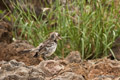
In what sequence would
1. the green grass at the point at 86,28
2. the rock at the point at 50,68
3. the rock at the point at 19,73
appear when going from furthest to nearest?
1. the green grass at the point at 86,28
2. the rock at the point at 50,68
3. the rock at the point at 19,73

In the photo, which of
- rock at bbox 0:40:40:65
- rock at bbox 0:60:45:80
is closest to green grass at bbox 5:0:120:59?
rock at bbox 0:40:40:65

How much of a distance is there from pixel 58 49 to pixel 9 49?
2.06m

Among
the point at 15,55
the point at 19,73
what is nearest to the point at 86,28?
the point at 15,55

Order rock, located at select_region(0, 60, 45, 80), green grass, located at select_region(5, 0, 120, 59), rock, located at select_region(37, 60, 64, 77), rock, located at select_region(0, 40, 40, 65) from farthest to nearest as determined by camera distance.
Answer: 1. green grass, located at select_region(5, 0, 120, 59)
2. rock, located at select_region(0, 40, 40, 65)
3. rock, located at select_region(37, 60, 64, 77)
4. rock, located at select_region(0, 60, 45, 80)

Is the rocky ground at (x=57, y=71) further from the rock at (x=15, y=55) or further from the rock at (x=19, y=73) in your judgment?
the rock at (x=15, y=55)

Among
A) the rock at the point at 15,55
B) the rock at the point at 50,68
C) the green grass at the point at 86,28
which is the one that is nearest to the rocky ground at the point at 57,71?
the rock at the point at 50,68

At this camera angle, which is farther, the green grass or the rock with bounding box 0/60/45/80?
the green grass

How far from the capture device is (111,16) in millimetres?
6531

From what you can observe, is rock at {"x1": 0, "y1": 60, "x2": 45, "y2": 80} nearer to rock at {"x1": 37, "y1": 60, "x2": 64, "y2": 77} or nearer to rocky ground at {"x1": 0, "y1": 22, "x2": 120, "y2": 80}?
rocky ground at {"x1": 0, "y1": 22, "x2": 120, "y2": 80}

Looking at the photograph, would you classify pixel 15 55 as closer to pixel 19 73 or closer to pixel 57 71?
pixel 57 71

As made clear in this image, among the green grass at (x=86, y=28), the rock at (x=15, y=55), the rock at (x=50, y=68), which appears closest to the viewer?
the rock at (x=50, y=68)

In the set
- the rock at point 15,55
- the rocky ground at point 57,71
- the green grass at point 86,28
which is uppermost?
the green grass at point 86,28

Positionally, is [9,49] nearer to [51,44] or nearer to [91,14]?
[51,44]

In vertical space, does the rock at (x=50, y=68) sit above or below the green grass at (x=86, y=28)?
below
